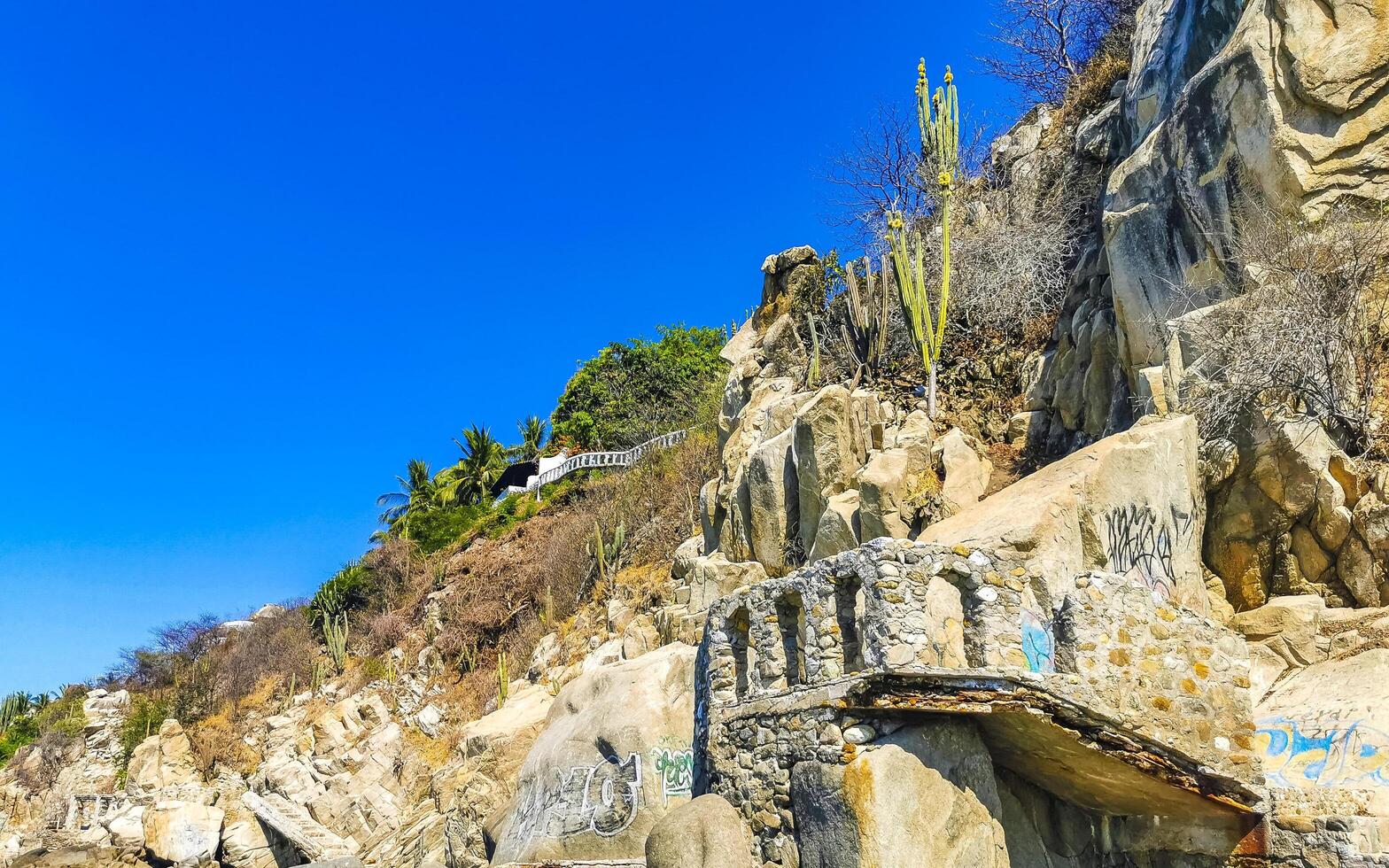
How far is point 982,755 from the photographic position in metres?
9.35

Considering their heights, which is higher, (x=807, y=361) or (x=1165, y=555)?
(x=807, y=361)

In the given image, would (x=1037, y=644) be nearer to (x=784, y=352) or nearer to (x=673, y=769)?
(x=673, y=769)

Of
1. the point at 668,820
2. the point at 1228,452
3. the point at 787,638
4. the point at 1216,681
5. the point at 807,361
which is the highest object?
the point at 807,361

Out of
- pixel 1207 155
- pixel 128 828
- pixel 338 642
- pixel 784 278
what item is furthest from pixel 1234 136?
pixel 338 642

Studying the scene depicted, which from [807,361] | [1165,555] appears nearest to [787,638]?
[1165,555]

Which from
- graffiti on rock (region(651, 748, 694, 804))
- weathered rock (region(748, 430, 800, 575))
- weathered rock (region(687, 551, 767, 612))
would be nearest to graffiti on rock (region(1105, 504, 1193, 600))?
graffiti on rock (region(651, 748, 694, 804))

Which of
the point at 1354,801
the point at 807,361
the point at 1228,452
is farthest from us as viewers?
the point at 807,361

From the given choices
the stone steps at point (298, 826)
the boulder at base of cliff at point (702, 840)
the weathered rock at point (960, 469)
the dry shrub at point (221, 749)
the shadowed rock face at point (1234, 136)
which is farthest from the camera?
the dry shrub at point (221, 749)

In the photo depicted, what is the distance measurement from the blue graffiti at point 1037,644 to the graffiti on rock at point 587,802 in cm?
612

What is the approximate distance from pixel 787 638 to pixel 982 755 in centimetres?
223

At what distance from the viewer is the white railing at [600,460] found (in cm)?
3828

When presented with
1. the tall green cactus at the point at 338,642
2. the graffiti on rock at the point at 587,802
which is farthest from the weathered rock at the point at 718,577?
the tall green cactus at the point at 338,642

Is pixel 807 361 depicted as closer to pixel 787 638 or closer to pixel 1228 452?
pixel 1228 452

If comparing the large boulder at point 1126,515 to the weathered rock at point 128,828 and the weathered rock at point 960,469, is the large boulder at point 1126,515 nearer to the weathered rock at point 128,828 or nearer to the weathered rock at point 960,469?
the weathered rock at point 960,469
